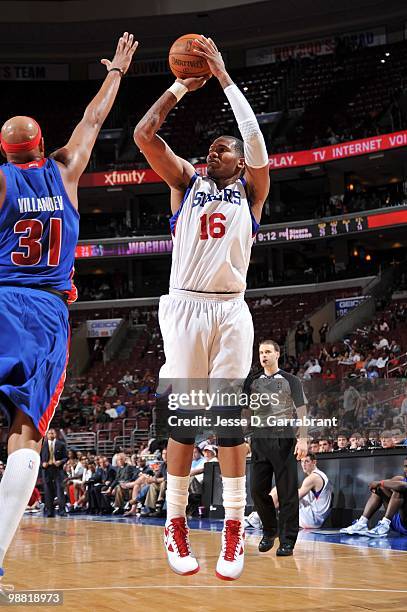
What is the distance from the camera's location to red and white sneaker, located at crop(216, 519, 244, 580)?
4.82 meters

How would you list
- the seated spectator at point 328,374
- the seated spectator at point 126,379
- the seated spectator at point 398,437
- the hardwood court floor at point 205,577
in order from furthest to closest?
the seated spectator at point 126,379, the seated spectator at point 328,374, the seated spectator at point 398,437, the hardwood court floor at point 205,577

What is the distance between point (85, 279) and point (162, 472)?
2179cm

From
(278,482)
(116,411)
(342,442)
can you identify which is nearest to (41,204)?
(278,482)

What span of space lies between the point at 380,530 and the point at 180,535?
6.30 m

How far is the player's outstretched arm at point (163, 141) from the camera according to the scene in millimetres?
4918

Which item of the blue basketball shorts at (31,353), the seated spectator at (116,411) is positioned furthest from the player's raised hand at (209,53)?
the seated spectator at (116,411)

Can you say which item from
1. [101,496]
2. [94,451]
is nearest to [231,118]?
[94,451]

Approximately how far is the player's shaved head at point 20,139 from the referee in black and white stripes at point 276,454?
4.81 m

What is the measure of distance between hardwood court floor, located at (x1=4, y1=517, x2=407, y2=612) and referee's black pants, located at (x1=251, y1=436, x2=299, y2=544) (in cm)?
34

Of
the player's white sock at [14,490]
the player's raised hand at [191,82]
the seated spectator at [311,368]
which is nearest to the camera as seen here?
the player's white sock at [14,490]

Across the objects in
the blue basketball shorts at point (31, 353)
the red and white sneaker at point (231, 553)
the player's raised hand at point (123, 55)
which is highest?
the player's raised hand at point (123, 55)

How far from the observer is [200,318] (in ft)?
16.3

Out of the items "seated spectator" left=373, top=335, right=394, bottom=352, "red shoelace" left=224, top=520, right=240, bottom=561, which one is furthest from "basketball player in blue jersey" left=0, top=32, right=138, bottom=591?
"seated spectator" left=373, top=335, right=394, bottom=352

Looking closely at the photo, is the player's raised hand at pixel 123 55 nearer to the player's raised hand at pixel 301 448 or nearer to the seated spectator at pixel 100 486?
the player's raised hand at pixel 301 448
